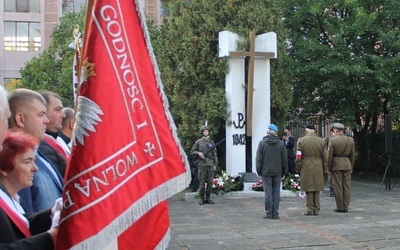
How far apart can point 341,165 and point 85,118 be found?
394 inches

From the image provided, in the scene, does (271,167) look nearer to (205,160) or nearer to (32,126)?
(205,160)

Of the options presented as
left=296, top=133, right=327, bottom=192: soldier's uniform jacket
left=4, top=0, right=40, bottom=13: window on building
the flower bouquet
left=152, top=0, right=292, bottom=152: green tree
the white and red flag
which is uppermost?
left=4, top=0, right=40, bottom=13: window on building

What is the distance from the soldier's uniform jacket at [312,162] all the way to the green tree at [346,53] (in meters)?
8.24

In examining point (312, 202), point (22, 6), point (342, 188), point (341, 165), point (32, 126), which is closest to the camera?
point (32, 126)

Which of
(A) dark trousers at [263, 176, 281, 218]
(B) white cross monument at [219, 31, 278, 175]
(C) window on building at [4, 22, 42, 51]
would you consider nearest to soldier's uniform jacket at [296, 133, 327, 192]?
(A) dark trousers at [263, 176, 281, 218]

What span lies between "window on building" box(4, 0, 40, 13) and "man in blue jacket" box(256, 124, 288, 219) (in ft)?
119

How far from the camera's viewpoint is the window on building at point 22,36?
142ft

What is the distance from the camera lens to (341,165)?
11.9 m

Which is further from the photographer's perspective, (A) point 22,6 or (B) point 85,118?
(A) point 22,6

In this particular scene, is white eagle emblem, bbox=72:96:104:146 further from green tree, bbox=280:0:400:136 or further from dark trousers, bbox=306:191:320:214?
green tree, bbox=280:0:400:136

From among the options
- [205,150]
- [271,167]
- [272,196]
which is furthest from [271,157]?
[205,150]

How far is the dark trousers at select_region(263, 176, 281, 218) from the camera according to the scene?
11.1 metres

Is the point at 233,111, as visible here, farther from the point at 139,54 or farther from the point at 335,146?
the point at 139,54

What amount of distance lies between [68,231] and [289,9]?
20518 mm
